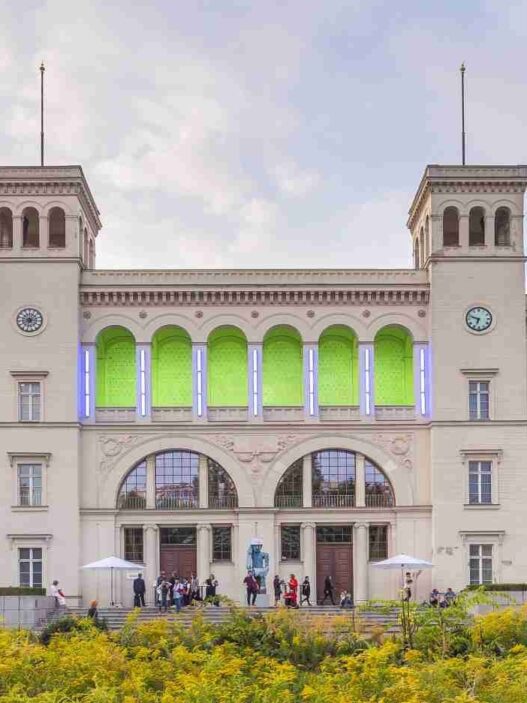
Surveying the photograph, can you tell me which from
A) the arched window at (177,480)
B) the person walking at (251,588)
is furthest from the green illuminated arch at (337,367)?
the person walking at (251,588)

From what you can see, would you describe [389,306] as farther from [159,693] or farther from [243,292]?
[159,693]

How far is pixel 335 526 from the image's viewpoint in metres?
60.7

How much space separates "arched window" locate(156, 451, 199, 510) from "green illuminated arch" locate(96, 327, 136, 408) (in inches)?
138

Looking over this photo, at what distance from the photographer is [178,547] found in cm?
6066

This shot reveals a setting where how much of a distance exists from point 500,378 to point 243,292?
12.2m

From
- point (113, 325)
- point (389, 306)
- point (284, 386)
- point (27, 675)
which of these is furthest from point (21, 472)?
point (27, 675)

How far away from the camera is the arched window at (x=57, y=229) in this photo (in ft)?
205

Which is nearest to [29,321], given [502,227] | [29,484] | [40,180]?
[40,180]

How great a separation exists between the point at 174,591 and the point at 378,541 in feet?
33.7

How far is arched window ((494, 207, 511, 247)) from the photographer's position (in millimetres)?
61875

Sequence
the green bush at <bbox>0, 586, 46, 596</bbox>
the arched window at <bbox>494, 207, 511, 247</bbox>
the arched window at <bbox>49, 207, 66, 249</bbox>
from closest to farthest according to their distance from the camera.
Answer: the green bush at <bbox>0, 586, 46, 596</bbox>, the arched window at <bbox>494, 207, 511, 247</bbox>, the arched window at <bbox>49, 207, 66, 249</bbox>

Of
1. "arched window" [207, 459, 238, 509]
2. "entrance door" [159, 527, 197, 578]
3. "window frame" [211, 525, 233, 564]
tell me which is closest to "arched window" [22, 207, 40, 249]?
"arched window" [207, 459, 238, 509]

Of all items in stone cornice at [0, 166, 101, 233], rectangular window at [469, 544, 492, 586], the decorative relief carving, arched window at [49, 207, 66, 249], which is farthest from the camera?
arched window at [49, 207, 66, 249]

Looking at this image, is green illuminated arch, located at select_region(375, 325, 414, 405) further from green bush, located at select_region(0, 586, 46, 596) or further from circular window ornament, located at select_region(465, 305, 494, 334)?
green bush, located at select_region(0, 586, 46, 596)
